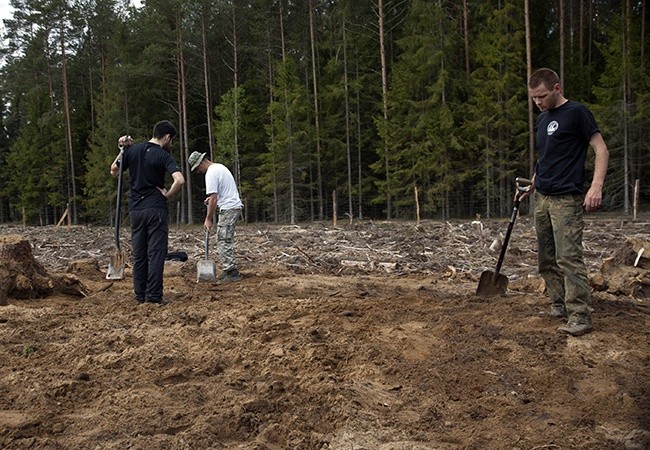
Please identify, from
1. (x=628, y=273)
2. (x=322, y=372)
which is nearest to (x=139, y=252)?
(x=322, y=372)

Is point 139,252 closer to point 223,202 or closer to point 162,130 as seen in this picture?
point 162,130

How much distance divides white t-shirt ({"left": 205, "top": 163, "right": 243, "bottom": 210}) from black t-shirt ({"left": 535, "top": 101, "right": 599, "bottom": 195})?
4754 mm

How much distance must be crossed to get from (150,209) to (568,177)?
4402 mm

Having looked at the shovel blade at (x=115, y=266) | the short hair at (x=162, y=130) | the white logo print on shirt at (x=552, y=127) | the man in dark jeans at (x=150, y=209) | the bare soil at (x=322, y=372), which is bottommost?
the bare soil at (x=322, y=372)

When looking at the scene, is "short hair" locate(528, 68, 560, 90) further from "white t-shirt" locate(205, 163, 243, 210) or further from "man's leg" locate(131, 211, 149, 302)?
"white t-shirt" locate(205, 163, 243, 210)

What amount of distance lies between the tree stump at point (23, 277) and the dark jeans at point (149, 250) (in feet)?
4.91

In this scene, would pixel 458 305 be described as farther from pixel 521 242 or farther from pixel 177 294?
pixel 521 242

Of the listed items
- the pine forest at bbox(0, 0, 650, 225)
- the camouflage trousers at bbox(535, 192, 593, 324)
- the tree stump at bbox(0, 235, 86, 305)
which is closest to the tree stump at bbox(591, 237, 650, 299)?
the camouflage trousers at bbox(535, 192, 593, 324)

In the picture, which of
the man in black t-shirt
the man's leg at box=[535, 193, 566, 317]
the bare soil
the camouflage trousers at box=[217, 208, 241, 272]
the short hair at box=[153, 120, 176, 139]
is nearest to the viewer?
the bare soil

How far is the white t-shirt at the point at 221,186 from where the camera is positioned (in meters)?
8.41

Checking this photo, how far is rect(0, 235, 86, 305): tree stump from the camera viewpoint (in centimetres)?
691

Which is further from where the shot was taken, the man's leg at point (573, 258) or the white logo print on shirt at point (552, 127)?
the white logo print on shirt at point (552, 127)

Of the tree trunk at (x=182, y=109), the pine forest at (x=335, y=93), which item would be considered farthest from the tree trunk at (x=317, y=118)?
the tree trunk at (x=182, y=109)

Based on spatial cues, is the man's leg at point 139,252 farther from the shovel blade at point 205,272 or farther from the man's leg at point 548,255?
the man's leg at point 548,255
